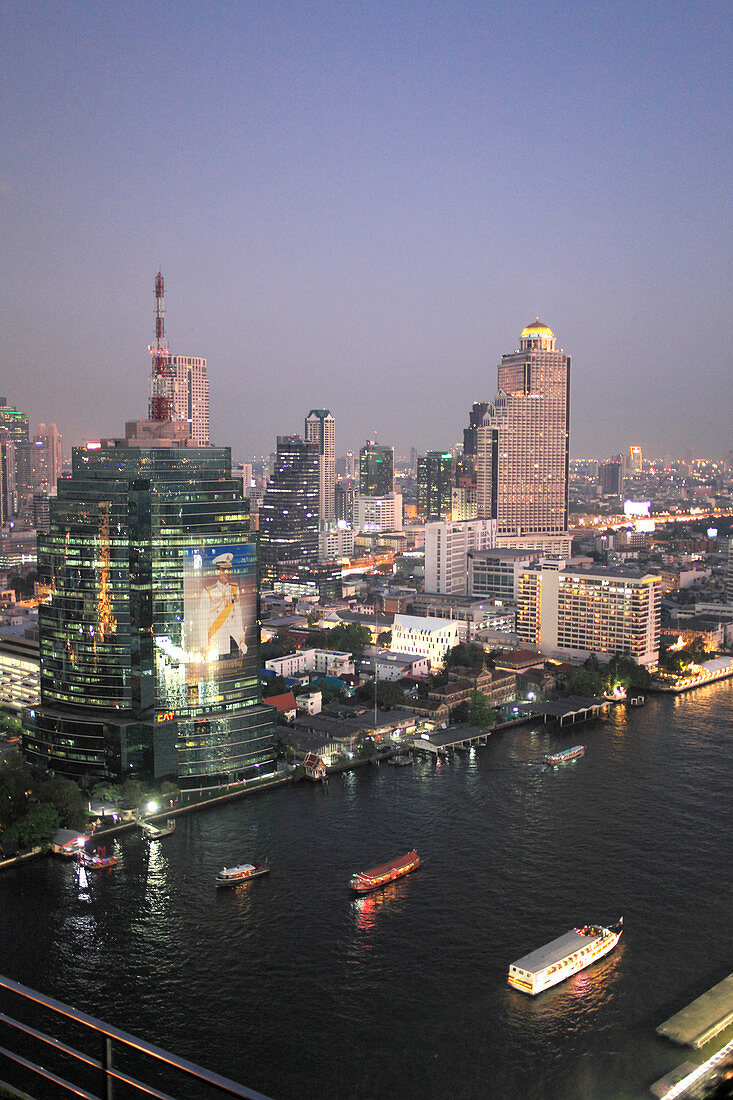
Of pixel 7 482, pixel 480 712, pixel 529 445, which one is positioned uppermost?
pixel 529 445

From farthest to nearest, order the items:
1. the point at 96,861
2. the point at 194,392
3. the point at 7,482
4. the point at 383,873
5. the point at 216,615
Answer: the point at 194,392 < the point at 7,482 < the point at 216,615 < the point at 96,861 < the point at 383,873

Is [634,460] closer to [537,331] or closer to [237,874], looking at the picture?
[537,331]

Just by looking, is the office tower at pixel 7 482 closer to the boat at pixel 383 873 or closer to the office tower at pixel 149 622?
the office tower at pixel 149 622

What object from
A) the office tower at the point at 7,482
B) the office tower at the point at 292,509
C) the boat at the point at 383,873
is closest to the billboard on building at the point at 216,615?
the boat at the point at 383,873

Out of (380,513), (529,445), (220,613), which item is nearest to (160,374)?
(220,613)

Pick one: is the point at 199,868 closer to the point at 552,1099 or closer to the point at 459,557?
the point at 552,1099

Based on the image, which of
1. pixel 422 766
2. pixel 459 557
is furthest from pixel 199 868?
pixel 459 557
